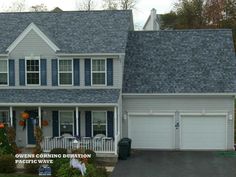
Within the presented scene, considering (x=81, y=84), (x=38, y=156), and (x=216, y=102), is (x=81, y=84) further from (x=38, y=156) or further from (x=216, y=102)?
(x=216, y=102)

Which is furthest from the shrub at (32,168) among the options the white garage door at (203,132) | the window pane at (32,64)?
the white garage door at (203,132)

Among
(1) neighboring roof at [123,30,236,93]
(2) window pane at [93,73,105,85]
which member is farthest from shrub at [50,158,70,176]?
(1) neighboring roof at [123,30,236,93]

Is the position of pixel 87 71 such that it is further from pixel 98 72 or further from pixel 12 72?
pixel 12 72

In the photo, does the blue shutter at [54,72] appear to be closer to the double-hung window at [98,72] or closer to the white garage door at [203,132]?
the double-hung window at [98,72]

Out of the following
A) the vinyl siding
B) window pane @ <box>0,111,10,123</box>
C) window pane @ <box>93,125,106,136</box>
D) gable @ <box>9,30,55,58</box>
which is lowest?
window pane @ <box>93,125,106,136</box>

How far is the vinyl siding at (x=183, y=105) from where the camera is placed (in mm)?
26828

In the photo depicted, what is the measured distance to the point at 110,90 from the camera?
2641 centimetres

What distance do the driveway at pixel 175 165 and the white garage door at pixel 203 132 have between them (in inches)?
30.4

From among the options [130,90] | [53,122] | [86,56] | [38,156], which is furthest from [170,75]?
[38,156]

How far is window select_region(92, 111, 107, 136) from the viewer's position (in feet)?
86.2

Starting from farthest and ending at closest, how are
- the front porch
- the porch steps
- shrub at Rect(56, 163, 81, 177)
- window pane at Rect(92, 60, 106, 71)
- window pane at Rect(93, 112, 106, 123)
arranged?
window pane at Rect(92, 60, 106, 71) < window pane at Rect(93, 112, 106, 123) < the front porch < the porch steps < shrub at Rect(56, 163, 81, 177)

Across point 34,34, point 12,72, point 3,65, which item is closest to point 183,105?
point 34,34

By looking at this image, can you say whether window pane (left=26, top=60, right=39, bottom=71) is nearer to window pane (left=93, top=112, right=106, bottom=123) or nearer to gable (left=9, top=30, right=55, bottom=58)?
gable (left=9, top=30, right=55, bottom=58)

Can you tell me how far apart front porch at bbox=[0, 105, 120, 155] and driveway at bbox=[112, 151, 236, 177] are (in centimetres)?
189
